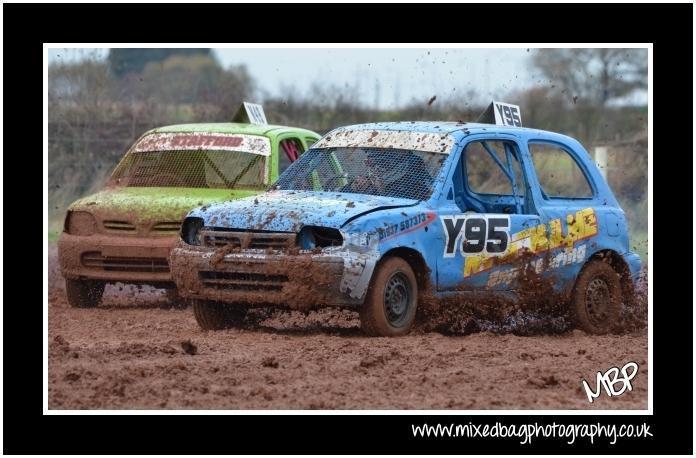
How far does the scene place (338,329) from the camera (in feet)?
35.8

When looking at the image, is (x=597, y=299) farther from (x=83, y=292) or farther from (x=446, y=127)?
(x=83, y=292)

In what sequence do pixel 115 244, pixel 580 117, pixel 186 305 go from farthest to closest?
1. pixel 580 117
2. pixel 186 305
3. pixel 115 244

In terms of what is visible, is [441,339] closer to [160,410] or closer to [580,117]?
[160,410]

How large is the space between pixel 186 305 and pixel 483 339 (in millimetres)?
4305

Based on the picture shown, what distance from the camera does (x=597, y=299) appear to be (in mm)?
11805

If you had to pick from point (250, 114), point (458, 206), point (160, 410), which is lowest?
point (160, 410)

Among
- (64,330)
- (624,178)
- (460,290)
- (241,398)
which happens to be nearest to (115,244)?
(64,330)

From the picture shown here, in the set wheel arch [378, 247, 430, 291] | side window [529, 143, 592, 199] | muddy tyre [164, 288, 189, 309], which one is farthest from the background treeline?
wheel arch [378, 247, 430, 291]

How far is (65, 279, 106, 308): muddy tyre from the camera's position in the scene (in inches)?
518

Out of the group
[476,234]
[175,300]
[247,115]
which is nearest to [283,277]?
[476,234]

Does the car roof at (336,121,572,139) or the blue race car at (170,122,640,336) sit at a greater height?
the car roof at (336,121,572,139)

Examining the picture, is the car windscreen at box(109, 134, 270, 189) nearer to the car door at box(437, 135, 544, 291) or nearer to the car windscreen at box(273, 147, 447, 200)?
the car windscreen at box(273, 147, 447, 200)

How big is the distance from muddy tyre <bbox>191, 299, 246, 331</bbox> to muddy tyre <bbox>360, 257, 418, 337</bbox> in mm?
1221

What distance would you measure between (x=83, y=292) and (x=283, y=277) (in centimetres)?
383
